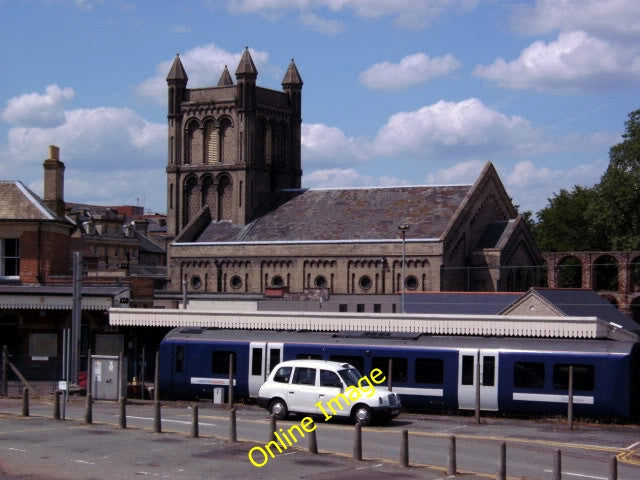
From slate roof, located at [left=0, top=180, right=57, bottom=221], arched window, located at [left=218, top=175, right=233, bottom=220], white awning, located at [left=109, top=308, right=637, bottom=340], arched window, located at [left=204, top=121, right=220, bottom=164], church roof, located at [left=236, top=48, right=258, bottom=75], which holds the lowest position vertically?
white awning, located at [left=109, top=308, right=637, bottom=340]

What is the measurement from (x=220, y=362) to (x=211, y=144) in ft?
201

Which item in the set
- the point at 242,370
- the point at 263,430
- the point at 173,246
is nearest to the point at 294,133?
the point at 173,246

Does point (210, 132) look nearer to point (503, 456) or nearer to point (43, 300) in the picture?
point (43, 300)

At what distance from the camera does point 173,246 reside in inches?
3504

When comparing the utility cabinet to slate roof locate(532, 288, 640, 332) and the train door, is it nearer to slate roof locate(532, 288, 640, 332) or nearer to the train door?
the train door

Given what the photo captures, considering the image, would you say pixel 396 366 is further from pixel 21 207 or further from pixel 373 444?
pixel 21 207

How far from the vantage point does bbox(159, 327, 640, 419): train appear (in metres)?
31.5

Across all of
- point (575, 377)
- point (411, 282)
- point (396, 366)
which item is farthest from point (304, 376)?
point (411, 282)

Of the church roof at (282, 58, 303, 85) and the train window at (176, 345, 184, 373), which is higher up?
the church roof at (282, 58, 303, 85)

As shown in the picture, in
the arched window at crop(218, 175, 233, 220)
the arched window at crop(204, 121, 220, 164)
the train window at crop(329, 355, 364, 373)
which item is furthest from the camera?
the arched window at crop(204, 121, 220, 164)

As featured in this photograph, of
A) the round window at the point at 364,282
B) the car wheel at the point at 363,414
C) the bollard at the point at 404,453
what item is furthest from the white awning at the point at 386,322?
the round window at the point at 364,282

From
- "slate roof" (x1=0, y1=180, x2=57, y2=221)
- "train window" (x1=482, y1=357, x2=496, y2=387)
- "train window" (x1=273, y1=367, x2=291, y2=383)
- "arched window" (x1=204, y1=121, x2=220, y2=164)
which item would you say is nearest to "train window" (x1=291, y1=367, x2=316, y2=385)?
"train window" (x1=273, y1=367, x2=291, y2=383)

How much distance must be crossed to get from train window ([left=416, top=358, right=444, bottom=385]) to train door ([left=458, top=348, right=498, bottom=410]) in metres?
0.62

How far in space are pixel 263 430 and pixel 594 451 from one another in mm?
8071
